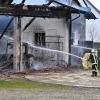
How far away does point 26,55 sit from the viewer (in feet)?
80.9

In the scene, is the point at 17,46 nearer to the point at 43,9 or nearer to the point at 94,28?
the point at 43,9

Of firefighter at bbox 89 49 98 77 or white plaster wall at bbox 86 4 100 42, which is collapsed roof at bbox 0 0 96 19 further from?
white plaster wall at bbox 86 4 100 42

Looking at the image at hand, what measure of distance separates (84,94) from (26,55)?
928cm

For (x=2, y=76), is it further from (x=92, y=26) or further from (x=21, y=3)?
(x=92, y=26)

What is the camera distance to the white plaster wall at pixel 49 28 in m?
26.2

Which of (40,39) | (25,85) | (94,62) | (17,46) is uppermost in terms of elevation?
(40,39)

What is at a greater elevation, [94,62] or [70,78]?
[94,62]

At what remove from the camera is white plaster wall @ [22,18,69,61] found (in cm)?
2619

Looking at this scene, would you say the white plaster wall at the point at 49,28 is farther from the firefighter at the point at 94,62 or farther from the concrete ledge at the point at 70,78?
the firefighter at the point at 94,62

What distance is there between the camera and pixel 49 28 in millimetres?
26344

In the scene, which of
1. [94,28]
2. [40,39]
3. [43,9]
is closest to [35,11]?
[43,9]

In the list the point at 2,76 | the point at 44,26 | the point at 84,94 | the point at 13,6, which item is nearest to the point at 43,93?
the point at 84,94

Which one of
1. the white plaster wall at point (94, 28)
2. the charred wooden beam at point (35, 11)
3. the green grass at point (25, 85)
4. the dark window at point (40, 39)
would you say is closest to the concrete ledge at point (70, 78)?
the green grass at point (25, 85)

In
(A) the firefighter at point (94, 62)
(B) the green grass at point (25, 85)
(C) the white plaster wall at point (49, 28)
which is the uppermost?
(C) the white plaster wall at point (49, 28)
